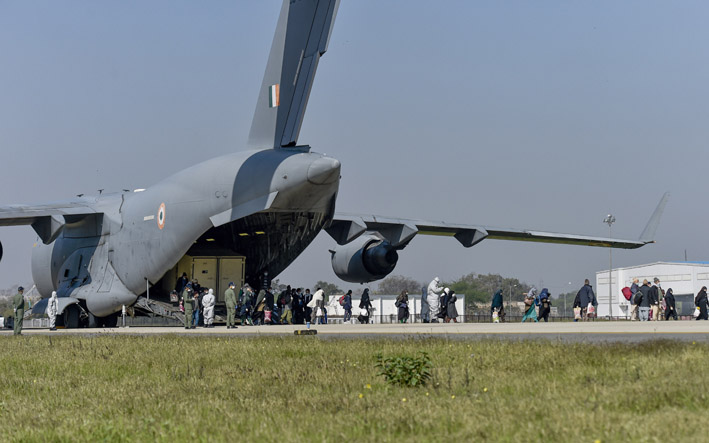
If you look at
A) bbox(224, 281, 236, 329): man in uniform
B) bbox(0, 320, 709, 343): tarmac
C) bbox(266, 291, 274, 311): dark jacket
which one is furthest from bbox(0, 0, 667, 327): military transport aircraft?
bbox(0, 320, 709, 343): tarmac

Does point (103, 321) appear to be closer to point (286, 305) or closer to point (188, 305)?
point (188, 305)

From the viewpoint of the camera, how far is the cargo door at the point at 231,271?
2795 centimetres

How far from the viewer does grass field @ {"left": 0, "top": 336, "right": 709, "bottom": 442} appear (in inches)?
241

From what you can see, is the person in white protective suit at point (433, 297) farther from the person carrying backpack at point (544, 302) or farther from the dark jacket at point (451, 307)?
the person carrying backpack at point (544, 302)

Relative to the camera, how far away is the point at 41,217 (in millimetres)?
25562

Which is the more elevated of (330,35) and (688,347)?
(330,35)

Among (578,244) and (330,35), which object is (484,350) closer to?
(330,35)

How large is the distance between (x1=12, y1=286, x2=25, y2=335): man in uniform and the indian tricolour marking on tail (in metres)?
8.50

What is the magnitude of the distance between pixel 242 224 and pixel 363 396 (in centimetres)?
1694

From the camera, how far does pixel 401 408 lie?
23.3ft

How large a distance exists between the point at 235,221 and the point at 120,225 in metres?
4.74

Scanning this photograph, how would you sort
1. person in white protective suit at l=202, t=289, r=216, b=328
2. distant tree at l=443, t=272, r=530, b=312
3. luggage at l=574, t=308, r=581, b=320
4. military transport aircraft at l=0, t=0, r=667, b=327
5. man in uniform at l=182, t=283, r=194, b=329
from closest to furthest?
military transport aircraft at l=0, t=0, r=667, b=327 → man in uniform at l=182, t=283, r=194, b=329 → person in white protective suit at l=202, t=289, r=216, b=328 → luggage at l=574, t=308, r=581, b=320 → distant tree at l=443, t=272, r=530, b=312

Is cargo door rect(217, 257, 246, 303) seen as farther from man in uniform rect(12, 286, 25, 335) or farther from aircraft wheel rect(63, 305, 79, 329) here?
man in uniform rect(12, 286, 25, 335)

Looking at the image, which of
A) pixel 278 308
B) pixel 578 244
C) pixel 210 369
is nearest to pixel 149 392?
pixel 210 369
